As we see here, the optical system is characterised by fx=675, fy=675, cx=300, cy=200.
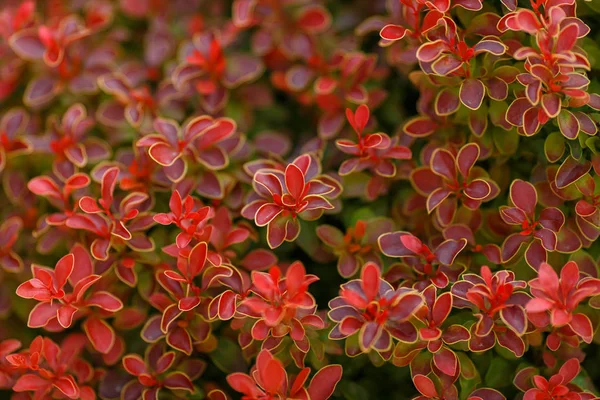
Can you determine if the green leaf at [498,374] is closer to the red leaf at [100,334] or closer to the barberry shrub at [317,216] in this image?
the barberry shrub at [317,216]

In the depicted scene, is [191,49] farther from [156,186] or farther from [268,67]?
[156,186]

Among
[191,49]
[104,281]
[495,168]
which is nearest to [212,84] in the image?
[191,49]

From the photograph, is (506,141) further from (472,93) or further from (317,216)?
(317,216)

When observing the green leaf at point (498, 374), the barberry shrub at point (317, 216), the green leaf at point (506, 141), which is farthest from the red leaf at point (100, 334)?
the green leaf at point (506, 141)

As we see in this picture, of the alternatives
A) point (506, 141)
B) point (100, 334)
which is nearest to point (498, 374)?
point (506, 141)

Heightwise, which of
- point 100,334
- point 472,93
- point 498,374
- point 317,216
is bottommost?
point 498,374

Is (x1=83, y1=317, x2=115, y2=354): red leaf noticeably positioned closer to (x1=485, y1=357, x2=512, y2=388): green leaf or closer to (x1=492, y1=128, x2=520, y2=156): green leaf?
(x1=485, y1=357, x2=512, y2=388): green leaf

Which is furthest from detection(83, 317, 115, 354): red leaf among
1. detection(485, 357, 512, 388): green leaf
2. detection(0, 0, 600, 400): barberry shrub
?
detection(485, 357, 512, 388): green leaf

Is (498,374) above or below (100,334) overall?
below

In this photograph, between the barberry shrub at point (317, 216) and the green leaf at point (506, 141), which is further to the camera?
the green leaf at point (506, 141)
